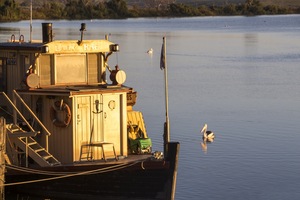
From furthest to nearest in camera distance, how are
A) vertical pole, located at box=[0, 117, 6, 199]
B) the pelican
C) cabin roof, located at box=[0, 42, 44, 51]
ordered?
the pelican → cabin roof, located at box=[0, 42, 44, 51] → vertical pole, located at box=[0, 117, 6, 199]

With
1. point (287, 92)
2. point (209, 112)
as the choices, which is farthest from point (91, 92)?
point (287, 92)

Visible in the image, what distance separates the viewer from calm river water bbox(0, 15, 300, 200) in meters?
25.0

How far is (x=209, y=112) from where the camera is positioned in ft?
119

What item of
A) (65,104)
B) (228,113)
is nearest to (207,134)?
(228,113)

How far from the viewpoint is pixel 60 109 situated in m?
22.0

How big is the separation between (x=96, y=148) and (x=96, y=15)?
118 meters

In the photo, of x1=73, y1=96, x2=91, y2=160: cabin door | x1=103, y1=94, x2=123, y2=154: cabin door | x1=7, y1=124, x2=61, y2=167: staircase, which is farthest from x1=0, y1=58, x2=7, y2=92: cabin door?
x1=103, y1=94, x2=123, y2=154: cabin door

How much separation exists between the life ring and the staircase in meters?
0.63

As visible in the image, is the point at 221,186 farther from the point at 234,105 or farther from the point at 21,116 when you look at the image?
the point at 234,105

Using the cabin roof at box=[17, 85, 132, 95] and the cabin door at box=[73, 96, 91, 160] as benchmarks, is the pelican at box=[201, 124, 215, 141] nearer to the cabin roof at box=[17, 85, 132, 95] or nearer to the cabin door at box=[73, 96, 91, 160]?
the cabin roof at box=[17, 85, 132, 95]

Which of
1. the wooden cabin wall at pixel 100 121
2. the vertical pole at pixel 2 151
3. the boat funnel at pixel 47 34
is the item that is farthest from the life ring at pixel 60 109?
the vertical pole at pixel 2 151

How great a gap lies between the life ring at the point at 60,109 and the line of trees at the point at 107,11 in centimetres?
9938

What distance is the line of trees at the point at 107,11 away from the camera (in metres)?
124

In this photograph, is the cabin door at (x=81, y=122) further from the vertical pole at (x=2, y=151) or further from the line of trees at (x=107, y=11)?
the line of trees at (x=107, y=11)
